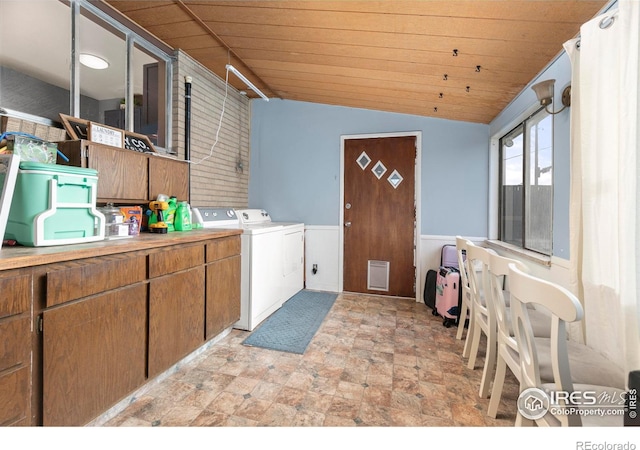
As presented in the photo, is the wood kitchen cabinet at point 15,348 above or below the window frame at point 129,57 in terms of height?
below

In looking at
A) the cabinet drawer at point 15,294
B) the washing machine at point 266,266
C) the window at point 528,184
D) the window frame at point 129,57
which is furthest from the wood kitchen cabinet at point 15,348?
the window at point 528,184

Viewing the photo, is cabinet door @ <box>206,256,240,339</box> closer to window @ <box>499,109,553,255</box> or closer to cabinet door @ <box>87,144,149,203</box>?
cabinet door @ <box>87,144,149,203</box>

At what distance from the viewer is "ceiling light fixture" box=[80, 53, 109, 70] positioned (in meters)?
2.47

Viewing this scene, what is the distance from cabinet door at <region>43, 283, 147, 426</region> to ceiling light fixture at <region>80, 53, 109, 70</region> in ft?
7.17

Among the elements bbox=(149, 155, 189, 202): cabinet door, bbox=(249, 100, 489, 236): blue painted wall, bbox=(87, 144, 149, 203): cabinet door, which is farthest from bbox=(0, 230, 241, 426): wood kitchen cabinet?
bbox=(249, 100, 489, 236): blue painted wall

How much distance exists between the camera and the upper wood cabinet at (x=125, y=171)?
5.89 feet

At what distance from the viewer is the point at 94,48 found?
2547 millimetres

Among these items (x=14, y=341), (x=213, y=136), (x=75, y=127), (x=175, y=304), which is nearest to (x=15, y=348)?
(x=14, y=341)

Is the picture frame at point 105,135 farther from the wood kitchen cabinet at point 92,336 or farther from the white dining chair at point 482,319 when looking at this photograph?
the white dining chair at point 482,319

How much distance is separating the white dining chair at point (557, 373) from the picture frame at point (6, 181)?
6.83ft

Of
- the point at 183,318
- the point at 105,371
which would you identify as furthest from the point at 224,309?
the point at 105,371

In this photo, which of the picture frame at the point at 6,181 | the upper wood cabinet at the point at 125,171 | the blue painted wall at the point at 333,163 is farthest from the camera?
the blue painted wall at the point at 333,163
